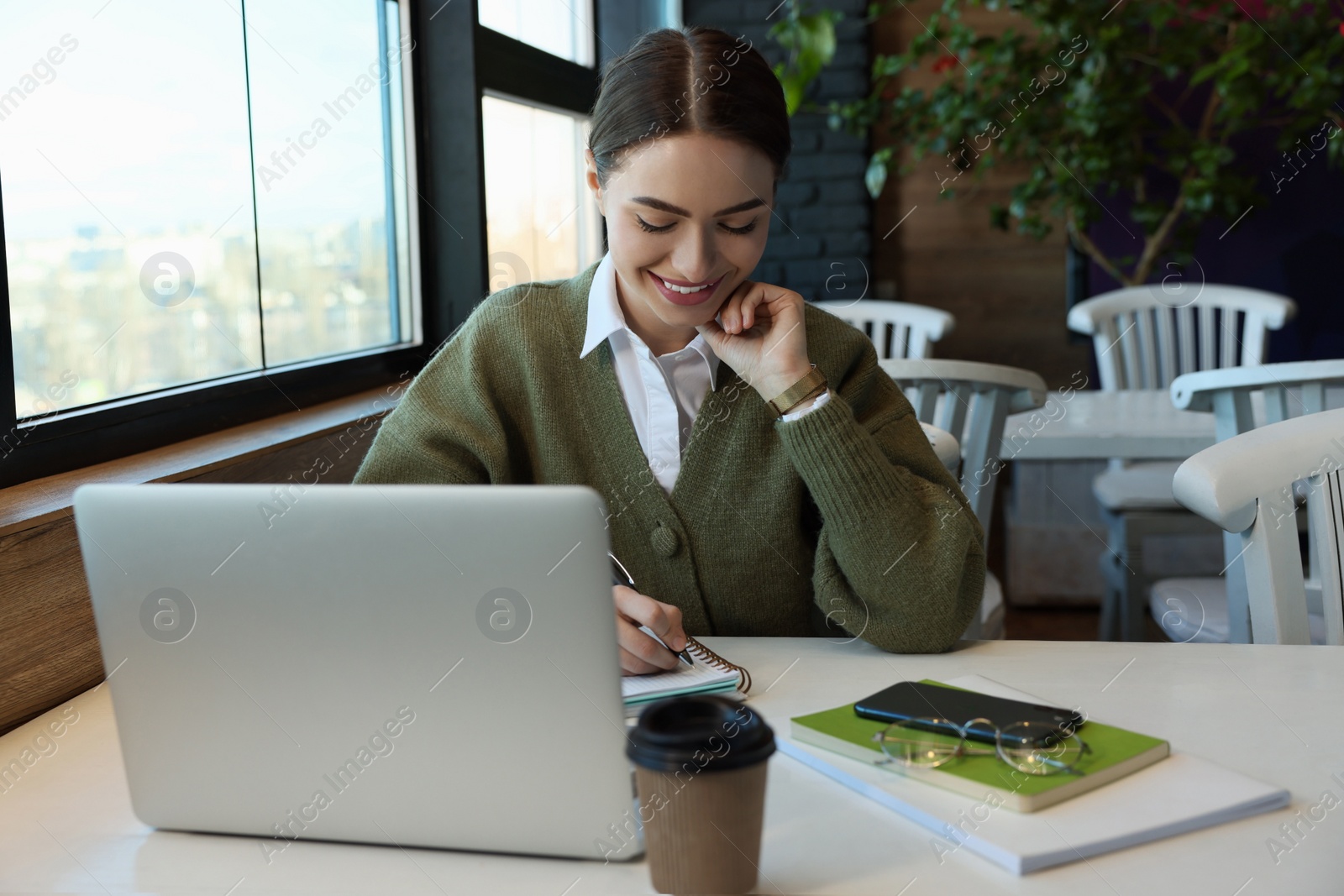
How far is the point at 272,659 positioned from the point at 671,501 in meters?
0.57

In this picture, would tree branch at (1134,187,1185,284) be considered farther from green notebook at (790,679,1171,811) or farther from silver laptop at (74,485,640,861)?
silver laptop at (74,485,640,861)

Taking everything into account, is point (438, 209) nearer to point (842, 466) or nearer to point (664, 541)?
point (664, 541)

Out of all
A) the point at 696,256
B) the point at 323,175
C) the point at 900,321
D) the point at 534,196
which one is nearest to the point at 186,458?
the point at 696,256

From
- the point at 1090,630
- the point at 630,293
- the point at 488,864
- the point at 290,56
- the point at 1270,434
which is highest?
the point at 290,56

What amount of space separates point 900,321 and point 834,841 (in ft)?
7.96

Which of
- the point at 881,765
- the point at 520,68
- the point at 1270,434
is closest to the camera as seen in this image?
the point at 881,765

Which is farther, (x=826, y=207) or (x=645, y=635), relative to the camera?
(x=826, y=207)

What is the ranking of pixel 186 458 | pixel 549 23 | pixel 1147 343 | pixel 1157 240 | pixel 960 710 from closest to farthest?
pixel 960 710 → pixel 186 458 → pixel 549 23 → pixel 1147 343 → pixel 1157 240

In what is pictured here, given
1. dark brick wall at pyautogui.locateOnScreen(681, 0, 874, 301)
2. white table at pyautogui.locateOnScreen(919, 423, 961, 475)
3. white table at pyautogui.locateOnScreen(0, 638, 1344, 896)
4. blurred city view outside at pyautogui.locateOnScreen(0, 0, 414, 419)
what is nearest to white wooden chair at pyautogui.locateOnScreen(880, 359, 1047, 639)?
white table at pyautogui.locateOnScreen(919, 423, 961, 475)

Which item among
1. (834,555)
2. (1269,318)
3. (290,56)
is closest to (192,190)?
(290,56)

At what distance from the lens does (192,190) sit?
4.96ft

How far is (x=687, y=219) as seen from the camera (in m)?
1.08

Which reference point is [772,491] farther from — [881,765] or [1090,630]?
[1090,630]

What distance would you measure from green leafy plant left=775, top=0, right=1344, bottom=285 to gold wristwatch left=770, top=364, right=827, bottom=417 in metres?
2.34
